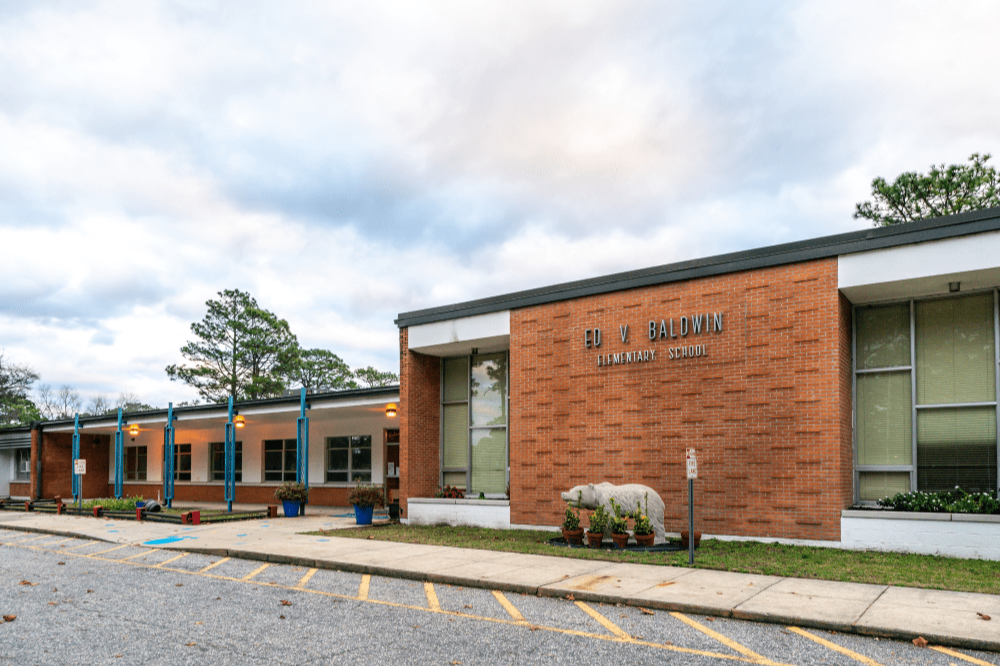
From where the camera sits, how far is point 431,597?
32.1 feet

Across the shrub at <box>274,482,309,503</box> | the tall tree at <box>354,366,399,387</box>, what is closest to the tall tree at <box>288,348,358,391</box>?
the tall tree at <box>354,366,399,387</box>

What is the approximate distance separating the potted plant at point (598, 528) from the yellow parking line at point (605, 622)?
4.65 metres

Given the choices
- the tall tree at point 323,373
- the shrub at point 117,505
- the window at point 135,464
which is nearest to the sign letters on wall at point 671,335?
the shrub at point 117,505

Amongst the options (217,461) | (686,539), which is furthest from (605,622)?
(217,461)

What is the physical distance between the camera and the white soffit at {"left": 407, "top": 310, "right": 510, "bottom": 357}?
18.7 metres

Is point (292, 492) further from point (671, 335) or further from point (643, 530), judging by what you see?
point (671, 335)

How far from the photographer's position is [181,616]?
28.4 feet

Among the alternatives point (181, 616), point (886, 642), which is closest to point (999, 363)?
point (886, 642)

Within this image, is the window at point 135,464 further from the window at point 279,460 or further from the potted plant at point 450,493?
the potted plant at point 450,493

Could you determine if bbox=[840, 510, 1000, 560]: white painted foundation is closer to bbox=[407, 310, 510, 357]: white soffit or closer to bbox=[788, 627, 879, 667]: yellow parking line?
bbox=[788, 627, 879, 667]: yellow parking line

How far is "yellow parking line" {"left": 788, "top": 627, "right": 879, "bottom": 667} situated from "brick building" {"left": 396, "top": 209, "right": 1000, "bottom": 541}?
6.18 metres

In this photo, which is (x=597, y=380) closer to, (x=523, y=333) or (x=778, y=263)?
(x=523, y=333)

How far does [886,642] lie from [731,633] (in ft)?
4.81

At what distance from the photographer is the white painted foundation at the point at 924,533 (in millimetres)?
11883
